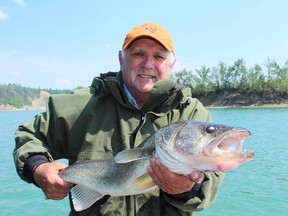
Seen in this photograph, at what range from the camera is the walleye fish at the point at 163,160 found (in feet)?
7.94

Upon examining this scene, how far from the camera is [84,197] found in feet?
10.1

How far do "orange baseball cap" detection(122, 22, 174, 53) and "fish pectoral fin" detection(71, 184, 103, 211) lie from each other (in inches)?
54.0

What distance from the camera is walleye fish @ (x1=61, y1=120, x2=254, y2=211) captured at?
7.94 feet

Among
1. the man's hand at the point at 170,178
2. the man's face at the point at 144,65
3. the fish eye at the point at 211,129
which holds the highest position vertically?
the man's face at the point at 144,65

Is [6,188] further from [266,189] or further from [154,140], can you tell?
[154,140]

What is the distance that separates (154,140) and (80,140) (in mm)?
822

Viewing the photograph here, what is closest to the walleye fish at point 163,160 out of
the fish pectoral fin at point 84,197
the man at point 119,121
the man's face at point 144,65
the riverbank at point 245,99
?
the fish pectoral fin at point 84,197

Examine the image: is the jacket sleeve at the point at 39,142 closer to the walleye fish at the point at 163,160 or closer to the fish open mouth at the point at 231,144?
the walleye fish at the point at 163,160

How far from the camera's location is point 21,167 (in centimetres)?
313

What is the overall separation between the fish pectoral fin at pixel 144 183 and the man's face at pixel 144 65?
0.83m

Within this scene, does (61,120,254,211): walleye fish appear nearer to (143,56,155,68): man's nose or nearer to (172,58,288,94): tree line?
(143,56,155,68): man's nose

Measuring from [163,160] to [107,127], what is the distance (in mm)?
778

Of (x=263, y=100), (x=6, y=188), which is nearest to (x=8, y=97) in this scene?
(x=263, y=100)

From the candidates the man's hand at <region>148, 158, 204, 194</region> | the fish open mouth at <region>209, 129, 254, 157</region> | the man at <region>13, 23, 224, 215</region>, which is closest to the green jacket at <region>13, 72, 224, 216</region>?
the man at <region>13, 23, 224, 215</region>
